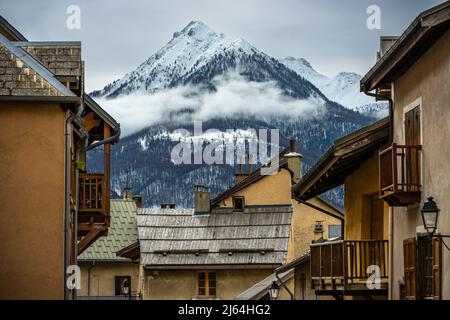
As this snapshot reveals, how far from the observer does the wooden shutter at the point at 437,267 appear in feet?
75.4

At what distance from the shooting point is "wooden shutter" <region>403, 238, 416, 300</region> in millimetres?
25016

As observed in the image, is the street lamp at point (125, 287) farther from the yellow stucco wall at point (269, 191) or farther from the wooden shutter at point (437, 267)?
the wooden shutter at point (437, 267)

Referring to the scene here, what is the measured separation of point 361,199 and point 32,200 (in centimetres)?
706

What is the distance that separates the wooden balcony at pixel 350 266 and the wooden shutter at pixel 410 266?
9.86 ft

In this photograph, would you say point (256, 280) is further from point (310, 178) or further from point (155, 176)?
point (155, 176)

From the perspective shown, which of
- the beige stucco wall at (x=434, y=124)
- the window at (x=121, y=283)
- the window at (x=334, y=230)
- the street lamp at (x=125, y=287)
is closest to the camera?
the beige stucco wall at (x=434, y=124)

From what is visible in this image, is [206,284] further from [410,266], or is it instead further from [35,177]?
[410,266]

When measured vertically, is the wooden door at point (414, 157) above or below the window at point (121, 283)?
above

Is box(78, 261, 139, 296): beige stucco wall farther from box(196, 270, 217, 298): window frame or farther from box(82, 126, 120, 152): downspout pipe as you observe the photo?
box(82, 126, 120, 152): downspout pipe

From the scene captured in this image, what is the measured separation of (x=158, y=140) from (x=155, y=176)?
58.6ft

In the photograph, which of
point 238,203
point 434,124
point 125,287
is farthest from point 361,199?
point 125,287

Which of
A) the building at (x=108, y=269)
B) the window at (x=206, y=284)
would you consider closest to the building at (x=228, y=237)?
the window at (x=206, y=284)
